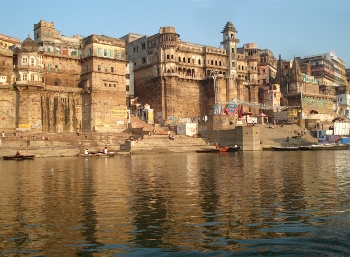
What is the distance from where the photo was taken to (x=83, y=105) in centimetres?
5809

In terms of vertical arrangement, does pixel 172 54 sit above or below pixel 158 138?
above

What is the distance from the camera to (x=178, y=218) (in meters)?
11.1

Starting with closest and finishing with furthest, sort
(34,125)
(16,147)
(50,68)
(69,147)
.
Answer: (16,147), (69,147), (34,125), (50,68)

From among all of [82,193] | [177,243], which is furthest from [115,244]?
[82,193]

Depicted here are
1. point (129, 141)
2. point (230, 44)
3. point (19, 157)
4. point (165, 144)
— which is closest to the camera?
point (19, 157)

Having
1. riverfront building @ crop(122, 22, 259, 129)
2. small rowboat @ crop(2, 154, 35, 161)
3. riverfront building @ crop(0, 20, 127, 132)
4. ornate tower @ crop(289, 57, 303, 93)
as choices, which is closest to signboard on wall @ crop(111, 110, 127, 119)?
riverfront building @ crop(0, 20, 127, 132)

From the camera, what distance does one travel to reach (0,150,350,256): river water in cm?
845

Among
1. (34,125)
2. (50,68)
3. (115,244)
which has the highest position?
(50,68)

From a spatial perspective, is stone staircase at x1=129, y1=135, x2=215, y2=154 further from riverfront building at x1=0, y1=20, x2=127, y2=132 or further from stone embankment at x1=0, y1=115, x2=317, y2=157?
riverfront building at x1=0, y1=20, x2=127, y2=132

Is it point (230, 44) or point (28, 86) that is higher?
point (230, 44)

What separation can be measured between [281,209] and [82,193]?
768cm

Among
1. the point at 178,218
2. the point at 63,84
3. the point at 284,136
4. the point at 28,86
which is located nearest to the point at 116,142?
the point at 28,86

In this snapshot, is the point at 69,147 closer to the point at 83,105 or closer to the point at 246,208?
the point at 83,105

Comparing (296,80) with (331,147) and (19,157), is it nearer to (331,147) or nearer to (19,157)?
(331,147)
